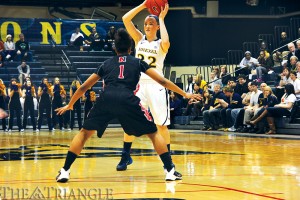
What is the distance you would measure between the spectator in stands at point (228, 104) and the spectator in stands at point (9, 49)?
1101 centimetres

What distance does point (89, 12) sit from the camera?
35.3 meters

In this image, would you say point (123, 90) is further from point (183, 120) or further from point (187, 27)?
point (187, 27)

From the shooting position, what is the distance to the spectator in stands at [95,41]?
102 ft

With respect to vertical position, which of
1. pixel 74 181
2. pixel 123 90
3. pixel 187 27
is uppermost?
pixel 187 27

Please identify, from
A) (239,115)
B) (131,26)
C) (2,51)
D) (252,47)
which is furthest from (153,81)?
(252,47)

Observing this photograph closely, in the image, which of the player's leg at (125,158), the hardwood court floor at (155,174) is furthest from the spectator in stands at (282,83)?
the player's leg at (125,158)

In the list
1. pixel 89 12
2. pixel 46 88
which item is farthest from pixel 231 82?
pixel 89 12

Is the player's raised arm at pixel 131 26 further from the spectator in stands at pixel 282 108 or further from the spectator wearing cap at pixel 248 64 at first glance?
the spectator wearing cap at pixel 248 64

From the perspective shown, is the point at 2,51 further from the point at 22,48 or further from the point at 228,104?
the point at 228,104

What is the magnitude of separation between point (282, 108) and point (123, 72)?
36.5 feet

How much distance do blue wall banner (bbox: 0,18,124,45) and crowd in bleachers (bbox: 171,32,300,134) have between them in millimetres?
8371

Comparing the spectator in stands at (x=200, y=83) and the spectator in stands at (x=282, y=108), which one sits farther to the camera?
the spectator in stands at (x=200, y=83)

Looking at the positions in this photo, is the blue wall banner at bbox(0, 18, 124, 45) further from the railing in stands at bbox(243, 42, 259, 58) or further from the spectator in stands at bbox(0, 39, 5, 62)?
the railing in stands at bbox(243, 42, 259, 58)

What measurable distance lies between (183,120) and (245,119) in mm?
5072
